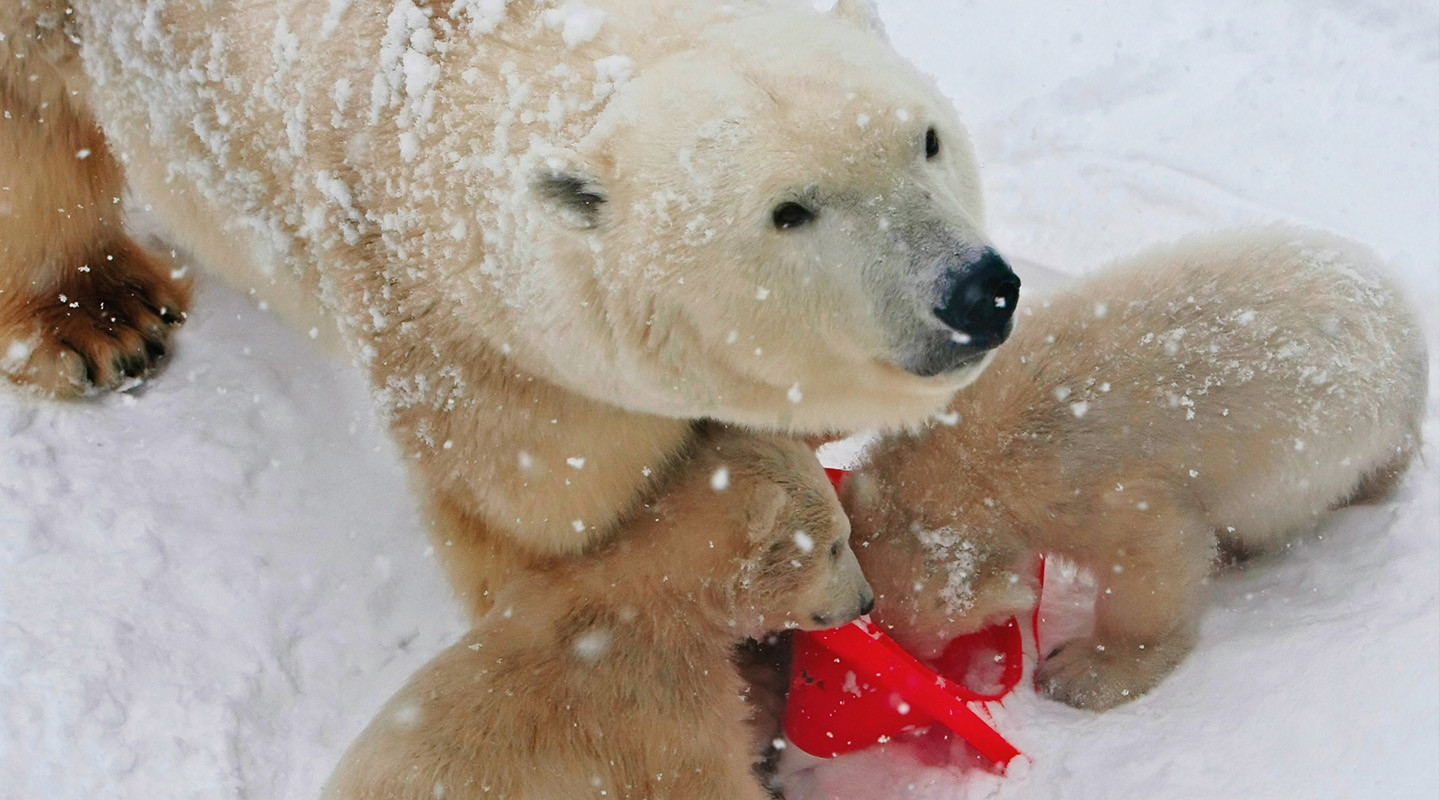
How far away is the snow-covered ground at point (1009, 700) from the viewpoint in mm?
2529

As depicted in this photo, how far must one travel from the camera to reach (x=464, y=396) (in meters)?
2.42

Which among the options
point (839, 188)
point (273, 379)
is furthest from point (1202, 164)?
point (273, 379)

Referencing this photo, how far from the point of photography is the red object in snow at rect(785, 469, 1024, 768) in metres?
2.65

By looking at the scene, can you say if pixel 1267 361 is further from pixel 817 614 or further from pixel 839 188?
pixel 839 188

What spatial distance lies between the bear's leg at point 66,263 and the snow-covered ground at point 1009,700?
0.34ft

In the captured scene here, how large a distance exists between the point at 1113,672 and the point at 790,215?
4.75 ft

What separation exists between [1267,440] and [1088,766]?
0.83 meters

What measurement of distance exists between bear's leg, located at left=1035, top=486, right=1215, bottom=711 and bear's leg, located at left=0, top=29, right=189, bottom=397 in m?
2.54

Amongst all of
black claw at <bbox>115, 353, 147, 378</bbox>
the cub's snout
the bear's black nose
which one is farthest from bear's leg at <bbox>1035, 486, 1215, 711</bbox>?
black claw at <bbox>115, 353, 147, 378</bbox>

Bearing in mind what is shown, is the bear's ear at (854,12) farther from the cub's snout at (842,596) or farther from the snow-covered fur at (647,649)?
the cub's snout at (842,596)

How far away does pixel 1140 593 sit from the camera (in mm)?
2738

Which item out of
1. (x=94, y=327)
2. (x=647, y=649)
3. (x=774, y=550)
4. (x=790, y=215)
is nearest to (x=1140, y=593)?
(x=774, y=550)

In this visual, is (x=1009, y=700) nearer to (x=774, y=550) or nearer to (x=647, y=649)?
(x=774, y=550)

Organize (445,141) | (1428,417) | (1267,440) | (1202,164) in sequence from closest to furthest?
(445,141)
(1267,440)
(1428,417)
(1202,164)
